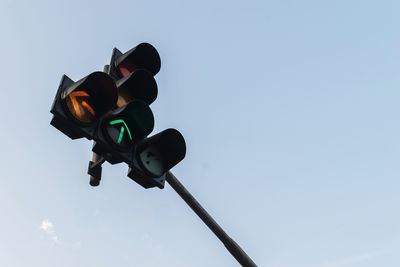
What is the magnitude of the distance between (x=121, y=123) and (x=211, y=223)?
3.63ft

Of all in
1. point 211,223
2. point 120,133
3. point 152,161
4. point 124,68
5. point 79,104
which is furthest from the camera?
point 124,68

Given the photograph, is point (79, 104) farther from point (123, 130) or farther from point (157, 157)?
point (157, 157)

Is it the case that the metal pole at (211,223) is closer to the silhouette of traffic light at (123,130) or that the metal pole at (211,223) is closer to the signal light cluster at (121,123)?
the signal light cluster at (121,123)

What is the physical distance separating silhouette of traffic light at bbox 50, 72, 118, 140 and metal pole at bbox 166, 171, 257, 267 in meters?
0.78

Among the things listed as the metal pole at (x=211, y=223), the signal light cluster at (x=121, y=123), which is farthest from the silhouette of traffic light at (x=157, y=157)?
the metal pole at (x=211, y=223)

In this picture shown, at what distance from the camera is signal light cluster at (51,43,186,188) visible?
2.71 m

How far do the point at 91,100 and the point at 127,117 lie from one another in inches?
A: 10.9

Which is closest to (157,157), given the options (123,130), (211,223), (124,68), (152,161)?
(152,161)

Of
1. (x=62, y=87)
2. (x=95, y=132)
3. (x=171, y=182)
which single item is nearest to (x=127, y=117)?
(x=95, y=132)

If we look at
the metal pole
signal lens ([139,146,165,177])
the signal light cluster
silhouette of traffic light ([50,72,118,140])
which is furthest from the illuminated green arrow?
the metal pole

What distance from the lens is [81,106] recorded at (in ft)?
9.09

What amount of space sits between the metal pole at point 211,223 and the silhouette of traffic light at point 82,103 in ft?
2.55

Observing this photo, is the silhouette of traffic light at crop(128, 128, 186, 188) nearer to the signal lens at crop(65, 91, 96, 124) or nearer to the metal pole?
the metal pole

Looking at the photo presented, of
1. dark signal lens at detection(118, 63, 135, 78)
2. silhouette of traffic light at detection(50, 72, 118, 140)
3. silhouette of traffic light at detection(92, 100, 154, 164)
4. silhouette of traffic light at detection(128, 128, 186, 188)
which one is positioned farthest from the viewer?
dark signal lens at detection(118, 63, 135, 78)
